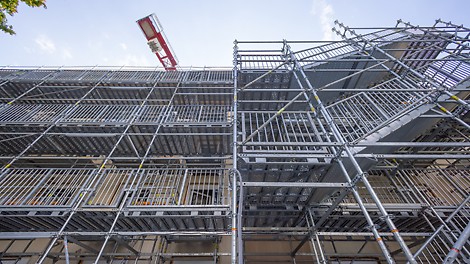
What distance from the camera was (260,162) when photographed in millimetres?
4910

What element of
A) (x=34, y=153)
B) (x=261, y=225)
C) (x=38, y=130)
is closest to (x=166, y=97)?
(x=38, y=130)

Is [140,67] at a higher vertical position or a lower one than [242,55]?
higher

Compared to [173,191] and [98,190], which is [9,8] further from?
[173,191]

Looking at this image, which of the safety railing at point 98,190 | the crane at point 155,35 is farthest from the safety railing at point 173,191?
the crane at point 155,35

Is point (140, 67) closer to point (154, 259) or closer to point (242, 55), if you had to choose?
point (242, 55)

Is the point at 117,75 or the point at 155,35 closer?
the point at 117,75

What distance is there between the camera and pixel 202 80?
1038 cm

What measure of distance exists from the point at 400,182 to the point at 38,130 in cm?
1362

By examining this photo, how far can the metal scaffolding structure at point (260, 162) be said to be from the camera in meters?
5.14

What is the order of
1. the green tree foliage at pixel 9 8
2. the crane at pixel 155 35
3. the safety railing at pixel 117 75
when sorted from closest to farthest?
the green tree foliage at pixel 9 8 → the safety railing at pixel 117 75 → the crane at pixel 155 35

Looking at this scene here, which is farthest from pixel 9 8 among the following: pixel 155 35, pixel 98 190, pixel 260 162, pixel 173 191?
pixel 155 35

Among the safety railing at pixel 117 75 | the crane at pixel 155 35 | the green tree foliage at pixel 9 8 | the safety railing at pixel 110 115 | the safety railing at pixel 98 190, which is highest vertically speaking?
the crane at pixel 155 35

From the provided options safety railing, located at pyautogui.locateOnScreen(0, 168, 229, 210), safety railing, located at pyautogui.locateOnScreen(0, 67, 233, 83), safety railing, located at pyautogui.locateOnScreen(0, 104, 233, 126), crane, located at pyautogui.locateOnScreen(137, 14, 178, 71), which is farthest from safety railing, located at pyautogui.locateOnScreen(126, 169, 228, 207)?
crane, located at pyautogui.locateOnScreen(137, 14, 178, 71)

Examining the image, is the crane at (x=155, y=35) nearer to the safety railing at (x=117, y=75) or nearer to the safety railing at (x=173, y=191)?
the safety railing at (x=117, y=75)
